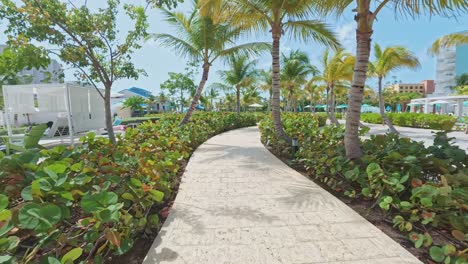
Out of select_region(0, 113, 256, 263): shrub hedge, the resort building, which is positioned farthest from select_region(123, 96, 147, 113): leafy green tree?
the resort building

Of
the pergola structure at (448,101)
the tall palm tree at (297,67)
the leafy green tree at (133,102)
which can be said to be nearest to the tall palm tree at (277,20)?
the tall palm tree at (297,67)

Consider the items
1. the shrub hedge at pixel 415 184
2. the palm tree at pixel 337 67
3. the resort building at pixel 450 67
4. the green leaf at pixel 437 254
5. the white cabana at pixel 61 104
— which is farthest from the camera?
the resort building at pixel 450 67

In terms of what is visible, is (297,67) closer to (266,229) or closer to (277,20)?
(277,20)

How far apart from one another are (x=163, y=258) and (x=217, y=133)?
36.4 ft

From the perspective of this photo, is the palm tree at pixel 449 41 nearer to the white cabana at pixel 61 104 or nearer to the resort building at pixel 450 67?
the white cabana at pixel 61 104

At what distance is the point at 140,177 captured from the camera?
2.71 metres

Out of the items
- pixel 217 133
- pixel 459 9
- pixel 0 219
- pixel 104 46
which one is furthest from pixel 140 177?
pixel 217 133

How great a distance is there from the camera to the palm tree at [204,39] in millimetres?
9344

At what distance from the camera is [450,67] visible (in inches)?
2965

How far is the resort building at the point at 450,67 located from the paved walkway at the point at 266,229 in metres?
88.5

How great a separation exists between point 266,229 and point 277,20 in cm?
608

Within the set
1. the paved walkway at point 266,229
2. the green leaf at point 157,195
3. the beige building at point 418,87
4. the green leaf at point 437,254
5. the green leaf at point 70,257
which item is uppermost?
the beige building at point 418,87

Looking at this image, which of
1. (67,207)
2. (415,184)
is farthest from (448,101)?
(67,207)

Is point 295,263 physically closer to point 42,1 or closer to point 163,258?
point 163,258
